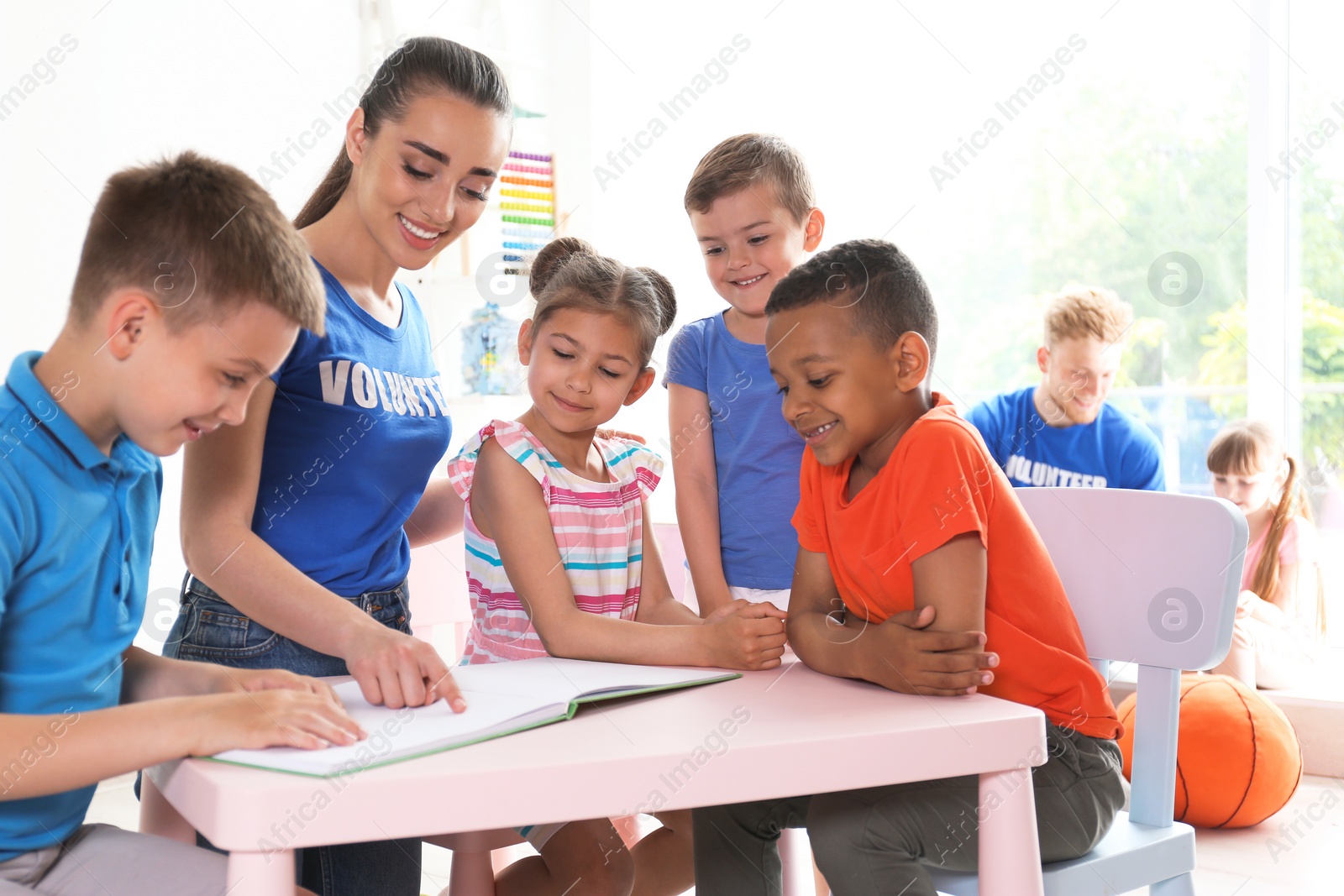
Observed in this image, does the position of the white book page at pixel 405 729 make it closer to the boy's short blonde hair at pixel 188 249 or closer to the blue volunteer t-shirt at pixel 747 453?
the boy's short blonde hair at pixel 188 249

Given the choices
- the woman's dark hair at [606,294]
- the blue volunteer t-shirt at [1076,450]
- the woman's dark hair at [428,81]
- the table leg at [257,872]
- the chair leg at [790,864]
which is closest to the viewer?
the table leg at [257,872]

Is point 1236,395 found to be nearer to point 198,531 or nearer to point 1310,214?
point 1310,214

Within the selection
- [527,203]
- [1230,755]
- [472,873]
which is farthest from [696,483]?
[527,203]

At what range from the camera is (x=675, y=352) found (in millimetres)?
1698

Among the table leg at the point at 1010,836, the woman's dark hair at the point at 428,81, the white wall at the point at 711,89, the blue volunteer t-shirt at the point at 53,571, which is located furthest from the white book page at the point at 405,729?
the white wall at the point at 711,89

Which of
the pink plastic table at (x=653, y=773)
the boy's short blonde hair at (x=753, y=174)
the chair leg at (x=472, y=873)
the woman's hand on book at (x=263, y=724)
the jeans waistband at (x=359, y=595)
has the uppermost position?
the boy's short blonde hair at (x=753, y=174)

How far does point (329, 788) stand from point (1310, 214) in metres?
3.94

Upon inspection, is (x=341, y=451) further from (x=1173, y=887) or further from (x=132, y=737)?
(x=1173, y=887)

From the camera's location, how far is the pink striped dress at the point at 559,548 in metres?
1.31

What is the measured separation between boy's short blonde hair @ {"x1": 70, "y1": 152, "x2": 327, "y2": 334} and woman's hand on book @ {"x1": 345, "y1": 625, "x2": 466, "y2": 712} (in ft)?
1.01

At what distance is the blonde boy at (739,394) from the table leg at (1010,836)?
762 mm

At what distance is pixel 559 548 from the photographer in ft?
4.35

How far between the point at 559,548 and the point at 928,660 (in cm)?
52

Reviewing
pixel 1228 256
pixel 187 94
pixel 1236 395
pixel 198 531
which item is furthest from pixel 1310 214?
pixel 198 531
